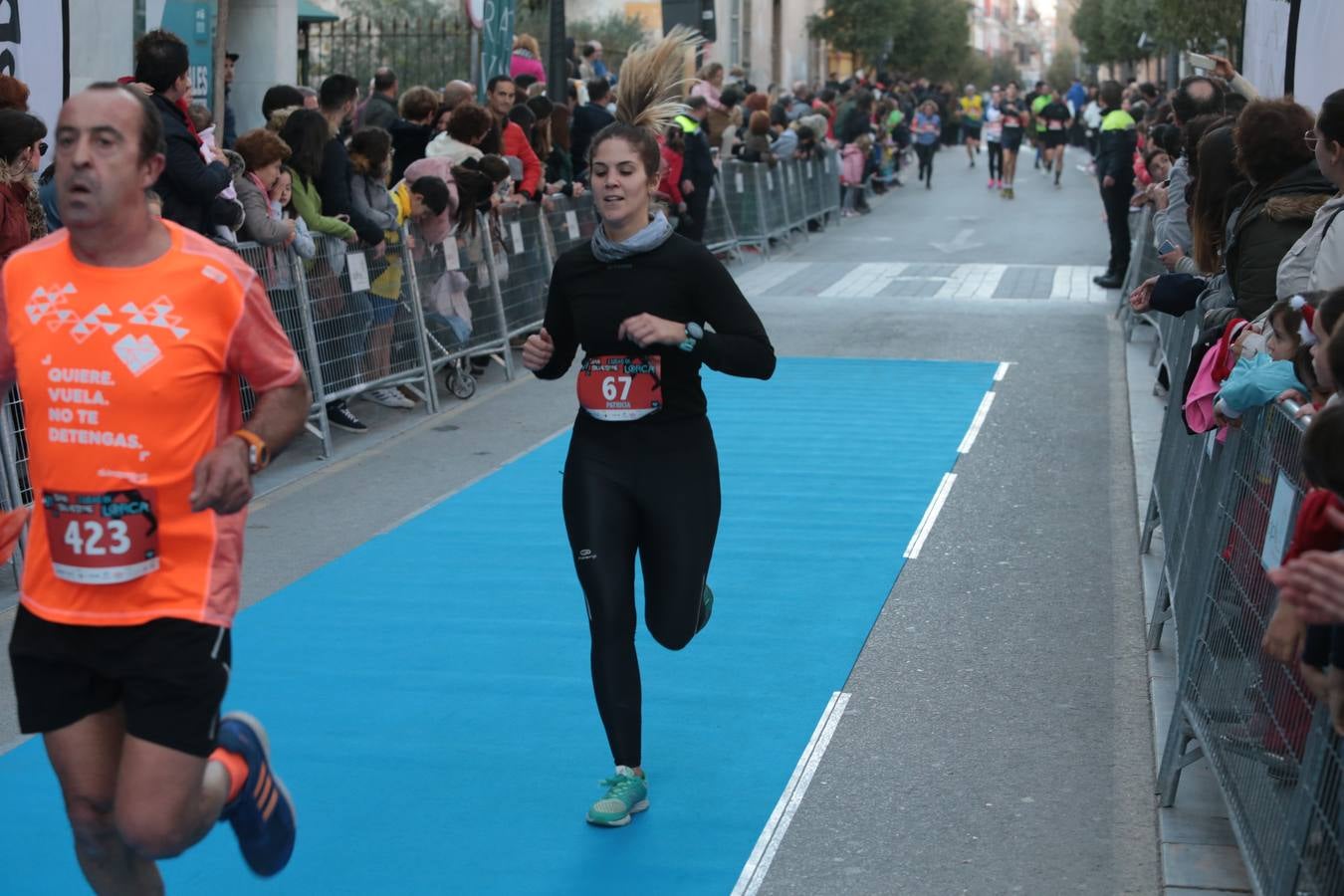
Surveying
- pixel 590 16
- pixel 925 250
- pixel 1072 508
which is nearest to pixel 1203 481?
pixel 1072 508

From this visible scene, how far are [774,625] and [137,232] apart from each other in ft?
12.8

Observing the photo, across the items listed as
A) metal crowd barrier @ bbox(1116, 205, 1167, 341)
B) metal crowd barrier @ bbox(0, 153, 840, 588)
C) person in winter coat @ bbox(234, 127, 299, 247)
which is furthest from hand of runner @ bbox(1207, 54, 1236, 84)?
person in winter coat @ bbox(234, 127, 299, 247)

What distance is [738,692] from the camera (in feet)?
20.3


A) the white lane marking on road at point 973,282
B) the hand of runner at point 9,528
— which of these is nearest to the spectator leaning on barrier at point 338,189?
the hand of runner at point 9,528

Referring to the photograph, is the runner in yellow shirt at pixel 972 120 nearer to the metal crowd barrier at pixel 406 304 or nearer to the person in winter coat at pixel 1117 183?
the person in winter coat at pixel 1117 183

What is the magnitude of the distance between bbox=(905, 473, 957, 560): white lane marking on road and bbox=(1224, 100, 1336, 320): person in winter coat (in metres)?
2.20

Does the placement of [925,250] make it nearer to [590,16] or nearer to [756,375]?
[756,375]

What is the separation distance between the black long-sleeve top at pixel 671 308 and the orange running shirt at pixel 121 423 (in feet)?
4.95

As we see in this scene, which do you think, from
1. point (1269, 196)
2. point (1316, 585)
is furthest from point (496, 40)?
point (1316, 585)

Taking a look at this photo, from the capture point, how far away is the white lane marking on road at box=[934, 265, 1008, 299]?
18406mm

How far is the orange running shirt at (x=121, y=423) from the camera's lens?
11.6ft

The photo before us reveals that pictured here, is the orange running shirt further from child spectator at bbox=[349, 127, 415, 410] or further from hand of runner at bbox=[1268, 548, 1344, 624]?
child spectator at bbox=[349, 127, 415, 410]

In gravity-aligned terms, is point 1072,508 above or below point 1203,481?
below

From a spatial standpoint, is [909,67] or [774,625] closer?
[774,625]
